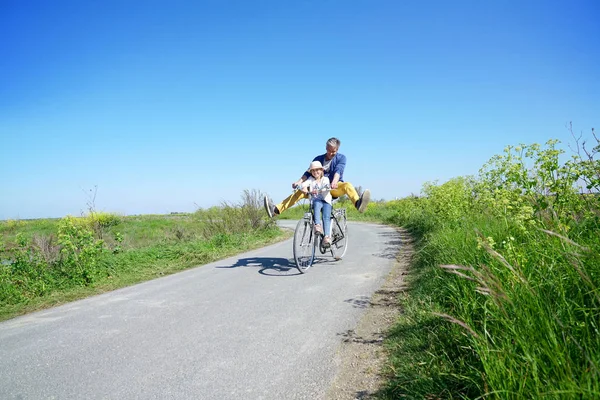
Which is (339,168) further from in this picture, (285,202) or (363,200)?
(285,202)

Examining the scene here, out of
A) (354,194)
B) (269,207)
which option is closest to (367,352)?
(354,194)

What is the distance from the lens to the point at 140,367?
3104 millimetres

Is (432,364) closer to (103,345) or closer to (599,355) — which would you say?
(599,355)

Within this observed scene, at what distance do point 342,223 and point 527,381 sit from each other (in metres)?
6.51

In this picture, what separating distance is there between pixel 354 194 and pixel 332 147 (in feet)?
3.80

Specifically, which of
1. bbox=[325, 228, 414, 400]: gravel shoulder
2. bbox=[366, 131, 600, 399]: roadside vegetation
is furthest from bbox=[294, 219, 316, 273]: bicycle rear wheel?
bbox=[366, 131, 600, 399]: roadside vegetation

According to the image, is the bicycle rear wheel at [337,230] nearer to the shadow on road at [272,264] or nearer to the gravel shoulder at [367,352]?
the shadow on road at [272,264]

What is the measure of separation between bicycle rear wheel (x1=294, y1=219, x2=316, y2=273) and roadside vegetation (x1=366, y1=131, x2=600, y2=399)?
2433 mm

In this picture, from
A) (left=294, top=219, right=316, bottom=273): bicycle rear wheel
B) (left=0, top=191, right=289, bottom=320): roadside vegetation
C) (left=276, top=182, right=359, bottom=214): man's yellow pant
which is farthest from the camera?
(left=276, top=182, right=359, bottom=214): man's yellow pant

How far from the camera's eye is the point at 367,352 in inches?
128

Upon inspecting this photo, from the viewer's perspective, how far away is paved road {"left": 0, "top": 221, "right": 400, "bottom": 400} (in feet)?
9.14

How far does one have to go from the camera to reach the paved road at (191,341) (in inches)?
110

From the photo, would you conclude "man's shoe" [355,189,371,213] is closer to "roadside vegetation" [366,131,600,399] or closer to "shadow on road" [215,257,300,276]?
"shadow on road" [215,257,300,276]

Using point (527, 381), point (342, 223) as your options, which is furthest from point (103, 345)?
point (342, 223)
